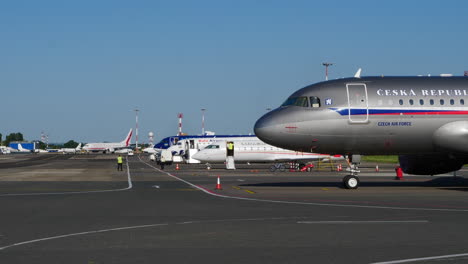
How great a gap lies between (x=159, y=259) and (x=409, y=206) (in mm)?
12316

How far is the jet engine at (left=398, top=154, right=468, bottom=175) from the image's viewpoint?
30516 millimetres

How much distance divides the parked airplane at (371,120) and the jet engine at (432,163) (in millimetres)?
1291

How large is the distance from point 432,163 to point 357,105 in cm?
560

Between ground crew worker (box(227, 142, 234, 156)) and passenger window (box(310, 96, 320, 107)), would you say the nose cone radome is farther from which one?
ground crew worker (box(227, 142, 234, 156))

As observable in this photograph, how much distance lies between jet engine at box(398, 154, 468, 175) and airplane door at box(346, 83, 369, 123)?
15.3 ft

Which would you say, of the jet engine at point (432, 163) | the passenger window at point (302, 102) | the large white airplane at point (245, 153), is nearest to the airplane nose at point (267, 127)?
the passenger window at point (302, 102)

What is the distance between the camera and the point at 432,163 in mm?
30828

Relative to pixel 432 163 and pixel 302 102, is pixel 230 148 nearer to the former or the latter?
pixel 432 163

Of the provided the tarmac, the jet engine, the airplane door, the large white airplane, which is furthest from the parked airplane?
the large white airplane

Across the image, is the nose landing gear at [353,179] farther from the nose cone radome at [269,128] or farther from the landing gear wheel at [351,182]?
the nose cone radome at [269,128]

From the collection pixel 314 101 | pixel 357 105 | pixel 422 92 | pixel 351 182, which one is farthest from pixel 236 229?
pixel 422 92

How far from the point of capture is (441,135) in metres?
28.3

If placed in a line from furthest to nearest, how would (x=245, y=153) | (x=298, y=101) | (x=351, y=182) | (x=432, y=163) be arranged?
(x=245, y=153), (x=432, y=163), (x=351, y=182), (x=298, y=101)

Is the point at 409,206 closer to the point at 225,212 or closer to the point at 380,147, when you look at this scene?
the point at 225,212
